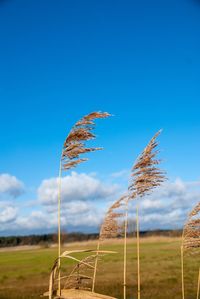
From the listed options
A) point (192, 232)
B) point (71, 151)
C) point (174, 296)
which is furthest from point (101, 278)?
point (71, 151)

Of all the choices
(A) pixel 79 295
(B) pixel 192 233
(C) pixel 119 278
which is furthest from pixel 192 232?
(C) pixel 119 278

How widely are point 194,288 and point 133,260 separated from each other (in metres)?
16.1

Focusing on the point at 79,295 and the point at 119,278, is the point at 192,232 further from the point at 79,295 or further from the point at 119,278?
the point at 119,278

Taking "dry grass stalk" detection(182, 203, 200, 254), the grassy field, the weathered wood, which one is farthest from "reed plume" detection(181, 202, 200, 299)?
the grassy field

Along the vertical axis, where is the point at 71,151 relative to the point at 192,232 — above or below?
above

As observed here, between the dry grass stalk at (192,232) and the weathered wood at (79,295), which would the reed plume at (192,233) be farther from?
the weathered wood at (79,295)

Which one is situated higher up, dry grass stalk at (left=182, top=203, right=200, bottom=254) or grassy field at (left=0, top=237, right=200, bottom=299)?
dry grass stalk at (left=182, top=203, right=200, bottom=254)

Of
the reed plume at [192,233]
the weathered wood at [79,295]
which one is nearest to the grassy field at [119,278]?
the reed plume at [192,233]

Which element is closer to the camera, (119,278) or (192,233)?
(192,233)

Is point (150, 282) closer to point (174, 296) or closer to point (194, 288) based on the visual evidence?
point (194, 288)

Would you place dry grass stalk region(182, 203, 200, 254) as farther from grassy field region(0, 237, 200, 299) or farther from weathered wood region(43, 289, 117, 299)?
grassy field region(0, 237, 200, 299)

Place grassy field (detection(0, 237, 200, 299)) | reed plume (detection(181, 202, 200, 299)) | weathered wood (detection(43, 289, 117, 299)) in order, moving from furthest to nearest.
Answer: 1. grassy field (detection(0, 237, 200, 299))
2. reed plume (detection(181, 202, 200, 299))
3. weathered wood (detection(43, 289, 117, 299))

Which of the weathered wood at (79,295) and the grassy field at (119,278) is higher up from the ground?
the weathered wood at (79,295)

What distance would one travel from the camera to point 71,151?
602 cm
